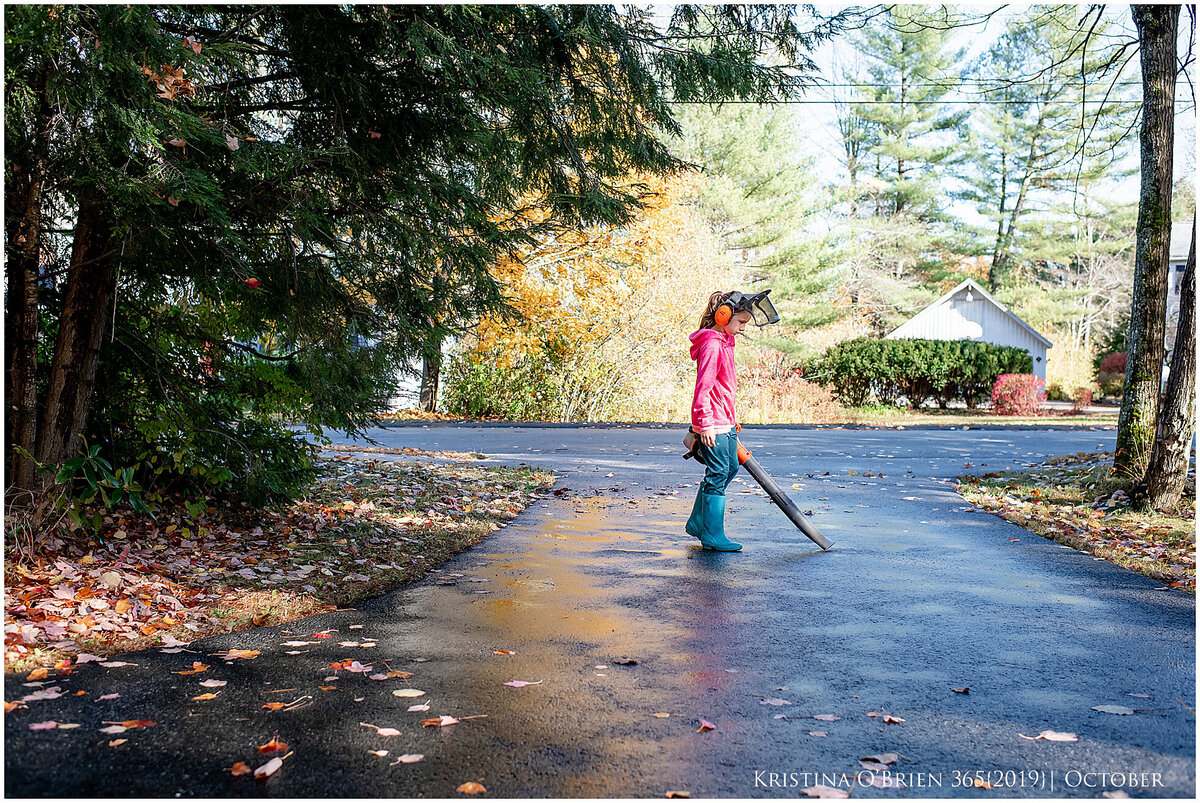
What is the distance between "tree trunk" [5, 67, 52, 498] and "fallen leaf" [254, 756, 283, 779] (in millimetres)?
3578

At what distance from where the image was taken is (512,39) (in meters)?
6.31

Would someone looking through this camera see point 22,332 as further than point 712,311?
No

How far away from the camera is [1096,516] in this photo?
29.8 feet

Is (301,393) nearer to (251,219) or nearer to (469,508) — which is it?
(251,219)

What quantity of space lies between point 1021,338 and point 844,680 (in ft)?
138

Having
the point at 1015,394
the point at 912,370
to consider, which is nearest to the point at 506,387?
the point at 912,370

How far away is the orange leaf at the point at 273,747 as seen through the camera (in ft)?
11.1

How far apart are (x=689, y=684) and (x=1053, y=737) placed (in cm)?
145

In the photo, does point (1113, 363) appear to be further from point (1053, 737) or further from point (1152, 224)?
point (1053, 737)

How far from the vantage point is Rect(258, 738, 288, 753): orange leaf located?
3.37 meters

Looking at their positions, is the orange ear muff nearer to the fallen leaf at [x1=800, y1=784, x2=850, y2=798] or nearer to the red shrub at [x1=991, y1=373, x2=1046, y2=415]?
the fallen leaf at [x1=800, y1=784, x2=850, y2=798]

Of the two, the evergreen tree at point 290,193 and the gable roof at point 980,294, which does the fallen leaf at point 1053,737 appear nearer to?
the evergreen tree at point 290,193

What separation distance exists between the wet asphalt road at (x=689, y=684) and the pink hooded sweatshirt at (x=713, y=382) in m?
1.05

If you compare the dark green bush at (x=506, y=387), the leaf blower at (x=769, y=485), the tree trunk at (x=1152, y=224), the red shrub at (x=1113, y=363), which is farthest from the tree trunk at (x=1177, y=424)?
the red shrub at (x=1113, y=363)
